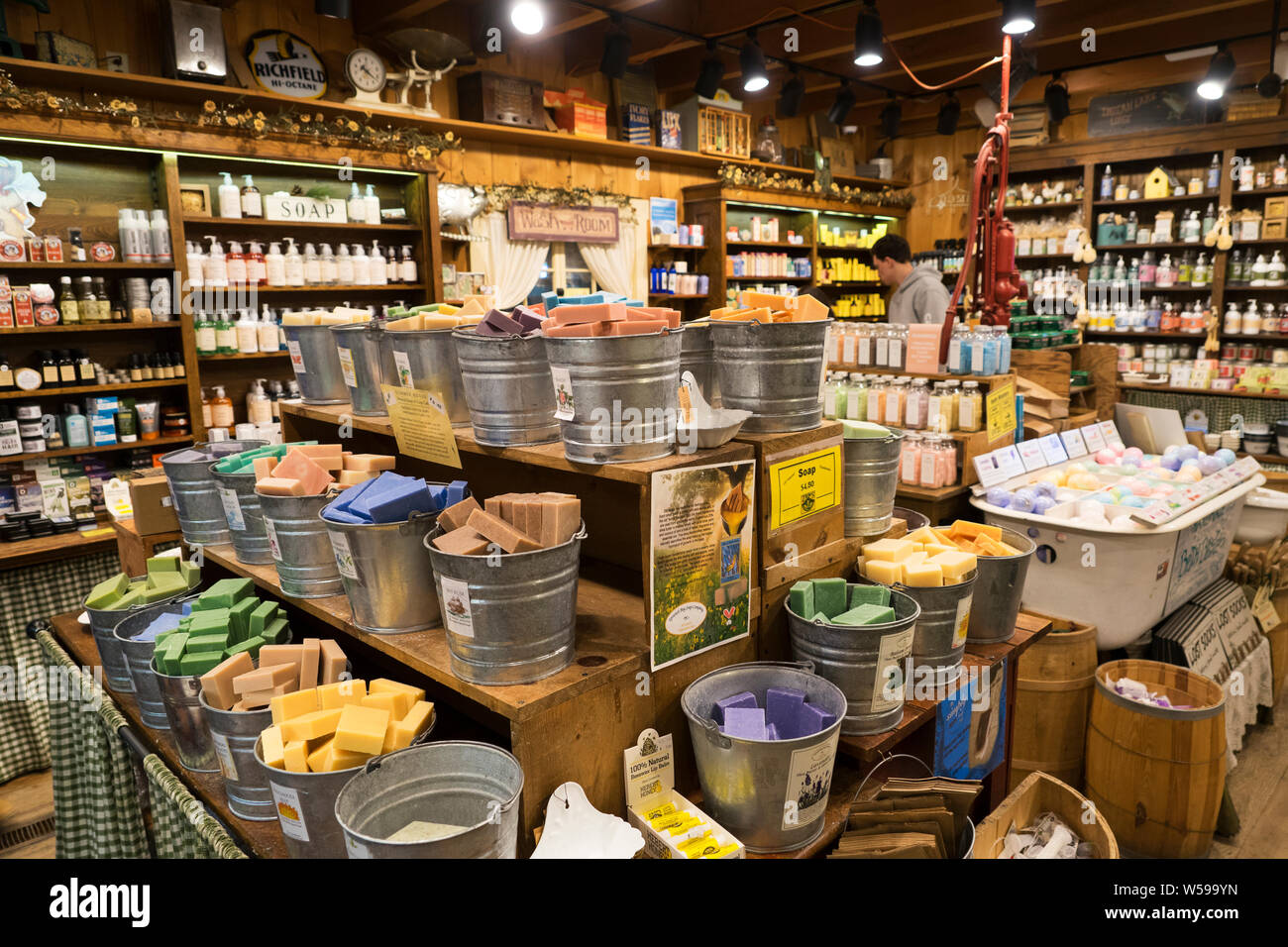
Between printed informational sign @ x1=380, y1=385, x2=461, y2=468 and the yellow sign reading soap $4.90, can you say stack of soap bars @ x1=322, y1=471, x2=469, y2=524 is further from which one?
the yellow sign reading soap $4.90

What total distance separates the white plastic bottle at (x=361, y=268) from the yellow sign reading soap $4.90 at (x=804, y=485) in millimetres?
3754

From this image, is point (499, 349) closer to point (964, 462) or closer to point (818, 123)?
point (964, 462)

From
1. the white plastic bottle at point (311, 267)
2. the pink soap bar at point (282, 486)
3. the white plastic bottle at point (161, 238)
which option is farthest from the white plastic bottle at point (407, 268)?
the pink soap bar at point (282, 486)

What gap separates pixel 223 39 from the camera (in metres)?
4.18

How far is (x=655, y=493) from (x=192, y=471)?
1.57m

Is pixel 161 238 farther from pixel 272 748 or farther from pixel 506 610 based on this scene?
pixel 506 610

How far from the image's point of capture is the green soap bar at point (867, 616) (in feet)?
5.39

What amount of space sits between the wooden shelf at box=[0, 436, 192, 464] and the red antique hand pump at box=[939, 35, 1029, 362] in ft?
12.4

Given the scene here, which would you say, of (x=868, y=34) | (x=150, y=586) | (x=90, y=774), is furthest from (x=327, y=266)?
(x=868, y=34)

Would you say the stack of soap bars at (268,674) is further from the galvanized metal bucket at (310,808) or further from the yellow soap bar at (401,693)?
the galvanized metal bucket at (310,808)

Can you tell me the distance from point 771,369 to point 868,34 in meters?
4.02

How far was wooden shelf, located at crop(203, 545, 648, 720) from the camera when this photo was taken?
1.41 m

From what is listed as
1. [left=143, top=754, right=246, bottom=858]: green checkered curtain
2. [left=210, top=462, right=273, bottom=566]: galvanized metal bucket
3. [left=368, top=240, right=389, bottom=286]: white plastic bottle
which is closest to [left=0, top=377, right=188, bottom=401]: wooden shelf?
[left=368, top=240, right=389, bottom=286]: white plastic bottle
